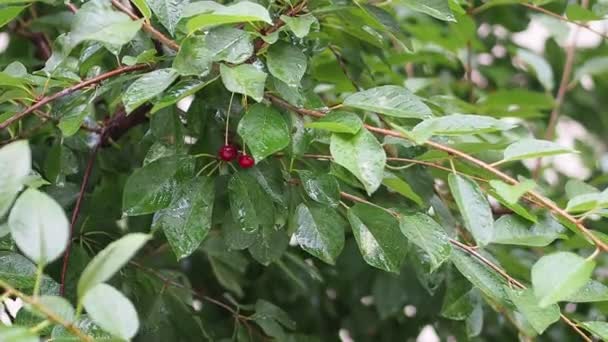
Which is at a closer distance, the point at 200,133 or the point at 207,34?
the point at 207,34

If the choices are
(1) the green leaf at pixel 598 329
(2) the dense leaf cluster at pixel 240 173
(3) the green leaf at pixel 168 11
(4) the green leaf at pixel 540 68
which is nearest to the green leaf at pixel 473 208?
(2) the dense leaf cluster at pixel 240 173

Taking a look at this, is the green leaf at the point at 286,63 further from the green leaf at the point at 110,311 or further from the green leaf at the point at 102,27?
the green leaf at the point at 110,311

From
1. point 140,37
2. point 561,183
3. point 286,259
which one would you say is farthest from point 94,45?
point 561,183

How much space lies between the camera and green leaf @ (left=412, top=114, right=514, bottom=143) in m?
0.54

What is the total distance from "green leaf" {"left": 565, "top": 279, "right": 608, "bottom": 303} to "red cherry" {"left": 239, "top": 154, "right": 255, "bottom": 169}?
0.25 metres

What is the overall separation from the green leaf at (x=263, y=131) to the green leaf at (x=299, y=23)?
6 centimetres

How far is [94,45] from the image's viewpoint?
2.07ft

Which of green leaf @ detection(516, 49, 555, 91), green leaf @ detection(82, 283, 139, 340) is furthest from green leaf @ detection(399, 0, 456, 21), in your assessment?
green leaf @ detection(516, 49, 555, 91)

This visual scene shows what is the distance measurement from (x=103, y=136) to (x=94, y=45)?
137mm

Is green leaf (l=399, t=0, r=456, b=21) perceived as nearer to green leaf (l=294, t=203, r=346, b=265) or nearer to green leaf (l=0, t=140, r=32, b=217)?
green leaf (l=294, t=203, r=346, b=265)

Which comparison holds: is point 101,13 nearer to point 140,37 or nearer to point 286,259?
point 140,37

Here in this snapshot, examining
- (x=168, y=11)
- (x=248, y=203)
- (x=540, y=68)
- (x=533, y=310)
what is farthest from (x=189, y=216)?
(x=540, y=68)

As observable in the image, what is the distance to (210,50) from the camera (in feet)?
1.83

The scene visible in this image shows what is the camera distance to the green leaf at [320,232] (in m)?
0.63
